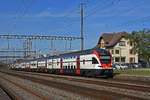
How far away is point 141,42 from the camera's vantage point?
163ft

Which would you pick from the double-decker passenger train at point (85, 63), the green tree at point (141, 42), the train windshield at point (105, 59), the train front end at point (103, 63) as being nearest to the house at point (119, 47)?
the green tree at point (141, 42)

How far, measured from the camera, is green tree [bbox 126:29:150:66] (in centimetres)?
4903

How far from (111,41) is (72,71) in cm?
4629

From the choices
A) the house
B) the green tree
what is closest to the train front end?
the green tree

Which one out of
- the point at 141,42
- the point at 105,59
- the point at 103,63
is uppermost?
the point at 141,42

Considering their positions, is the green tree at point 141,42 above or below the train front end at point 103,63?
above

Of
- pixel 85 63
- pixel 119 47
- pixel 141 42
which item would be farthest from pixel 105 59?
pixel 119 47

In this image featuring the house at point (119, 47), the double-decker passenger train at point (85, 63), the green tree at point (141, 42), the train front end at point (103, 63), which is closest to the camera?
the train front end at point (103, 63)

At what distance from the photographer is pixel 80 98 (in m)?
12.8

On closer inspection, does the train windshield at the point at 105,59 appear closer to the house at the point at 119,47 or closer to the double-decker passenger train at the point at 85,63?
the double-decker passenger train at the point at 85,63

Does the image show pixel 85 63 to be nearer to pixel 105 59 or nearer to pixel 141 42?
pixel 105 59

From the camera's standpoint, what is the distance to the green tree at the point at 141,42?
49.0m

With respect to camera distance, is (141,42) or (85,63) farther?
(141,42)

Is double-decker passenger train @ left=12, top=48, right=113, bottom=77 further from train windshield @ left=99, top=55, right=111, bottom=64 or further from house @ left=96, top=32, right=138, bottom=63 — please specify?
house @ left=96, top=32, right=138, bottom=63
